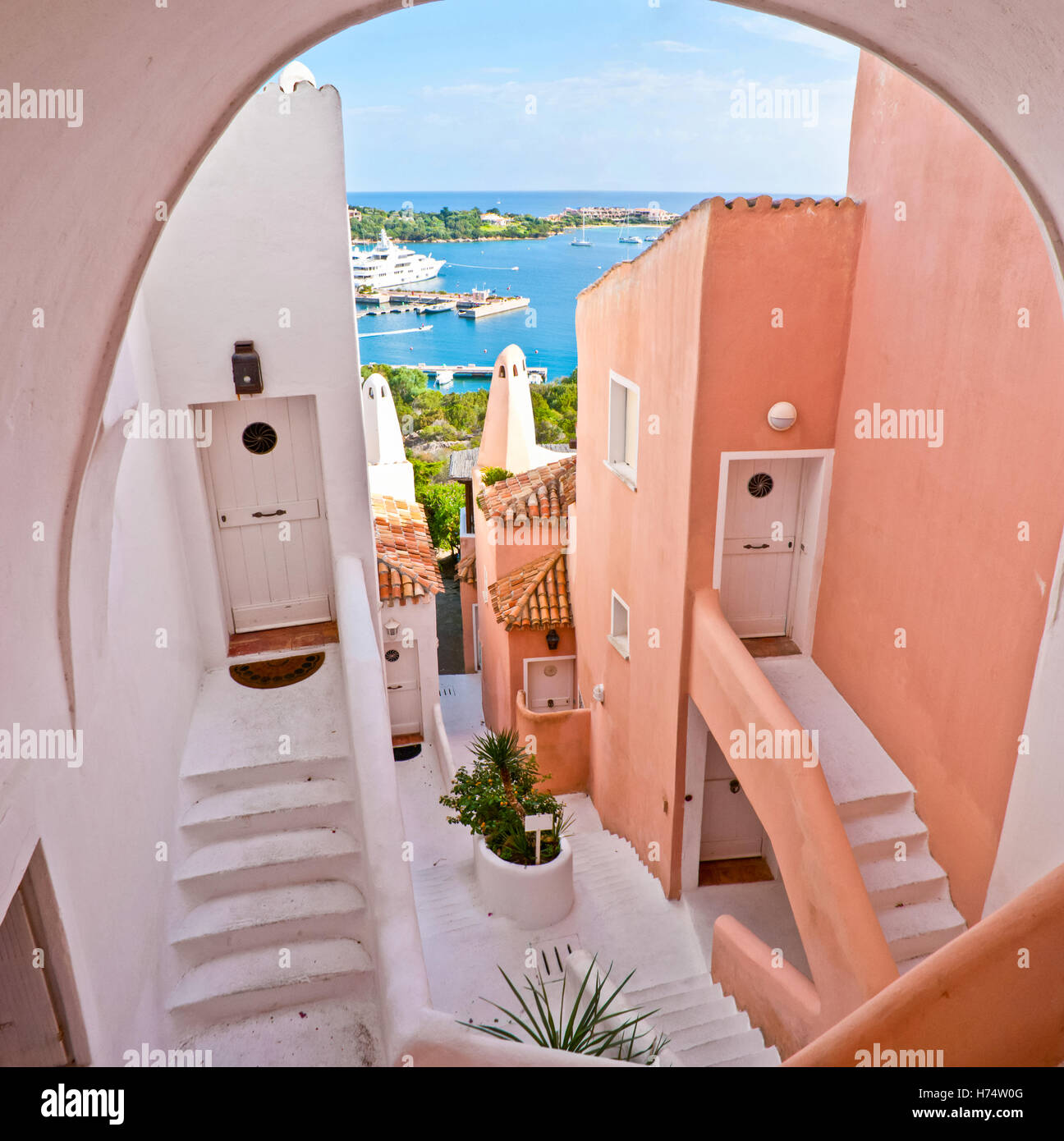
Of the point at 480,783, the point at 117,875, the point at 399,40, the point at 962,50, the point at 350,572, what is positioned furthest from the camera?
the point at 399,40

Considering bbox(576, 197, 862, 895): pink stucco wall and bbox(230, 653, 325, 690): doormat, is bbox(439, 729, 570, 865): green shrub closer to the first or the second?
bbox(576, 197, 862, 895): pink stucco wall

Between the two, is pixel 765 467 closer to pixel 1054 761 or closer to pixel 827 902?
pixel 827 902

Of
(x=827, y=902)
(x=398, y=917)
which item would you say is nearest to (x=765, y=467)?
(x=827, y=902)

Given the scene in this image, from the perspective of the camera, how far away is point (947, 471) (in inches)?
244

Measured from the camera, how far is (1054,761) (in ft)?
13.0

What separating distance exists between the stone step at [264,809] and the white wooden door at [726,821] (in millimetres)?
4926

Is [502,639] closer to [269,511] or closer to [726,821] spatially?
[726,821]

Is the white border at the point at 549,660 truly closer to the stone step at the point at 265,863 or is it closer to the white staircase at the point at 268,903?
the white staircase at the point at 268,903

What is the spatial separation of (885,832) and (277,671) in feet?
18.2

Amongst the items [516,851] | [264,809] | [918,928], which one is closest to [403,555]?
[516,851]

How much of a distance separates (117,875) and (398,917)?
1.62m

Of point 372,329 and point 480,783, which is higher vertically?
point 372,329
